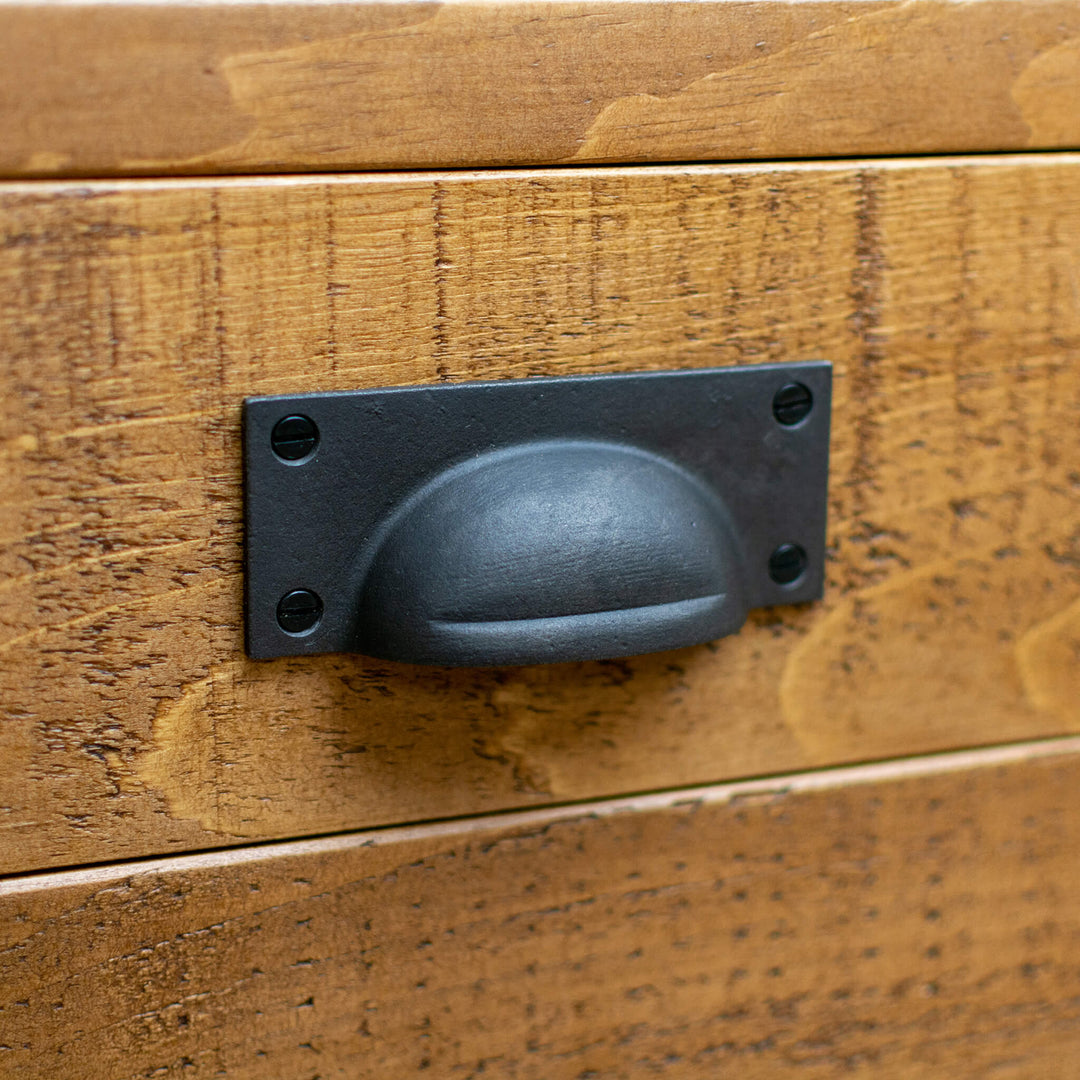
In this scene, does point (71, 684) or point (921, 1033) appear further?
point (921, 1033)

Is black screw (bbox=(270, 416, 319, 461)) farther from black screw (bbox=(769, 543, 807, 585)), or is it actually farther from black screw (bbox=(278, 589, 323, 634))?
black screw (bbox=(769, 543, 807, 585))

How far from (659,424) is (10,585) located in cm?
20

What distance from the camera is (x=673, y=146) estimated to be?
1.26 ft

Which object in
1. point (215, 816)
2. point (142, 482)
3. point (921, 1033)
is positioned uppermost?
point (142, 482)

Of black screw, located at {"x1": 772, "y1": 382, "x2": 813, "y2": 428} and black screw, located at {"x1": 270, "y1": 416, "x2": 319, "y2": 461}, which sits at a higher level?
black screw, located at {"x1": 772, "y1": 382, "x2": 813, "y2": 428}

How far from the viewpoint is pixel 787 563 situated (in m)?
0.43

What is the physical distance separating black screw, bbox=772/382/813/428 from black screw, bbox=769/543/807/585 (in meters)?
0.04

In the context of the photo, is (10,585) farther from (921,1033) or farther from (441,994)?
(921,1033)

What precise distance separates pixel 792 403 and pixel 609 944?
8.0 inches

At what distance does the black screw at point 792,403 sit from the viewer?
41cm

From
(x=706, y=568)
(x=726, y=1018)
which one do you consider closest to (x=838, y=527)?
(x=706, y=568)

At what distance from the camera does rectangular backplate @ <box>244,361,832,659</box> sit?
0.36 meters

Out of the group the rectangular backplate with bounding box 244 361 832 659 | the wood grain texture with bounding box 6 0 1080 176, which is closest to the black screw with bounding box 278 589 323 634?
the rectangular backplate with bounding box 244 361 832 659

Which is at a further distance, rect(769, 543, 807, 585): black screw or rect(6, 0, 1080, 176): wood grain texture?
rect(769, 543, 807, 585): black screw
